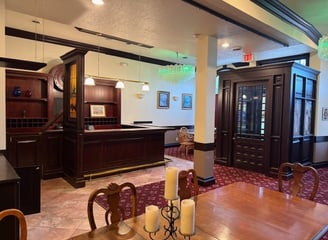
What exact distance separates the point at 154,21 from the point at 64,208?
3.16 m

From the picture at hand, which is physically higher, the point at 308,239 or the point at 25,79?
the point at 25,79

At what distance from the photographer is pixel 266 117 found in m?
5.57

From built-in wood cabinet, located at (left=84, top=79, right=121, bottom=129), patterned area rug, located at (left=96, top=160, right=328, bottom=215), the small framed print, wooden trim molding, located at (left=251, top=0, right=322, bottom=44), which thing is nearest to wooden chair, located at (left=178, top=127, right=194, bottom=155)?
patterned area rug, located at (left=96, top=160, right=328, bottom=215)

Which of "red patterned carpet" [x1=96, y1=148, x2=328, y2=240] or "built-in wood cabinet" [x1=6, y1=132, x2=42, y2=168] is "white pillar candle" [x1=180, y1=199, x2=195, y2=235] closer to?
"red patterned carpet" [x1=96, y1=148, x2=328, y2=240]

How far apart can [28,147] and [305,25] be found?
6.11 m

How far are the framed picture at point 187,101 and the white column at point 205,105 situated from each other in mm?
4952

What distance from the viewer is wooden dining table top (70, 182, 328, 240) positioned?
1413mm

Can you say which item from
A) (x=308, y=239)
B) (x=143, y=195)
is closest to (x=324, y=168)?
(x=143, y=195)

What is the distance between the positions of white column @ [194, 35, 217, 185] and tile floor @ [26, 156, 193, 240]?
1.05 metres

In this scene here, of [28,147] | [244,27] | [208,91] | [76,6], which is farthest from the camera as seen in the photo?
[28,147]

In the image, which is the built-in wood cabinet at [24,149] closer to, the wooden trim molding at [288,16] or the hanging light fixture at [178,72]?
the hanging light fixture at [178,72]

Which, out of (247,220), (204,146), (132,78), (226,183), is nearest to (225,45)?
(204,146)

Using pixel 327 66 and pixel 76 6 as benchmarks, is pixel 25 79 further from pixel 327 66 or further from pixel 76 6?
pixel 327 66

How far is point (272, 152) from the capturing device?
5.49m
